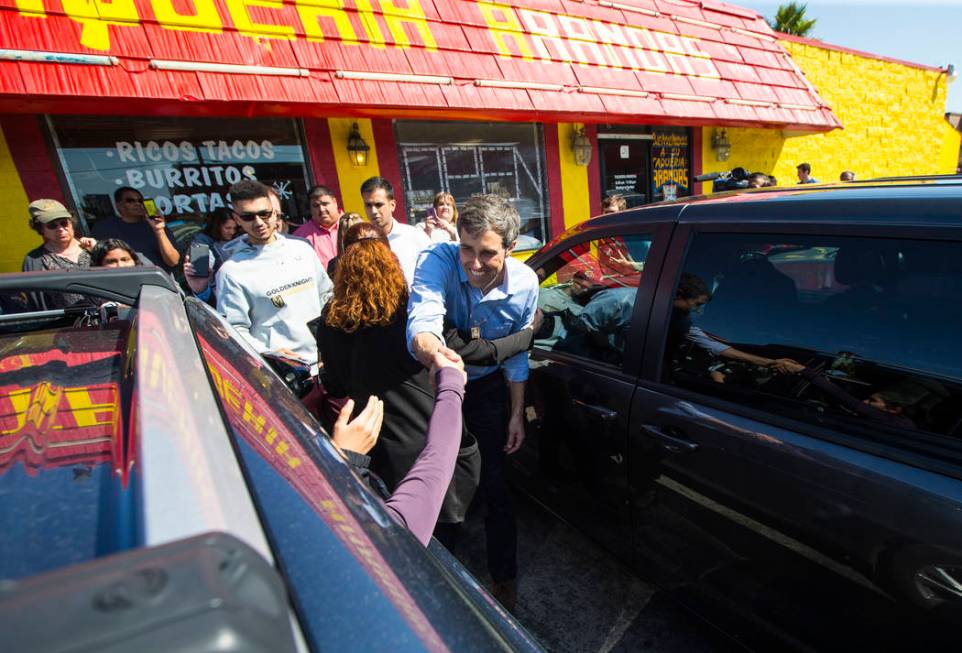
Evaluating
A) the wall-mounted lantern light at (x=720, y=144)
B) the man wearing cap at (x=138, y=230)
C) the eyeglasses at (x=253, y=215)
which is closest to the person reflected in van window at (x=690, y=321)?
the eyeglasses at (x=253, y=215)

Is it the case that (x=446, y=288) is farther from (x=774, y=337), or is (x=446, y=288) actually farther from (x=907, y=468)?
(x=907, y=468)

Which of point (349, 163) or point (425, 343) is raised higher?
point (349, 163)

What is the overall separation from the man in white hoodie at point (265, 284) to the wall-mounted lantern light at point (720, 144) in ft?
28.1

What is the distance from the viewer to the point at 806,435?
1317 millimetres

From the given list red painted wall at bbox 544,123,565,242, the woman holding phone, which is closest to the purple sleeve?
the woman holding phone

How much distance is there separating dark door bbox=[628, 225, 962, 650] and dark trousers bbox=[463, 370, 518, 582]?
0.58m

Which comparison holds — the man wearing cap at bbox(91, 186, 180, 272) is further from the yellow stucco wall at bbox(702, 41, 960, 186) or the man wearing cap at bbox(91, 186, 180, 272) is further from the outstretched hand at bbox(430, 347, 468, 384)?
the yellow stucco wall at bbox(702, 41, 960, 186)

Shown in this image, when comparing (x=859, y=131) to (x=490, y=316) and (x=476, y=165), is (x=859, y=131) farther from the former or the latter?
(x=490, y=316)

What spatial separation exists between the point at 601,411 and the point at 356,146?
14.9 feet

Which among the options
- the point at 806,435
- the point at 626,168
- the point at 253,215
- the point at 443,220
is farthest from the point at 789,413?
the point at 626,168

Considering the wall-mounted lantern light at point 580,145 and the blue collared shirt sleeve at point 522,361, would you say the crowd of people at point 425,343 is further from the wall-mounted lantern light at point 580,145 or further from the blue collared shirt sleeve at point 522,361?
the wall-mounted lantern light at point 580,145

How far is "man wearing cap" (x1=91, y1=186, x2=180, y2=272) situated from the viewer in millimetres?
3922

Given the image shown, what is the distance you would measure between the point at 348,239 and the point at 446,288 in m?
0.96

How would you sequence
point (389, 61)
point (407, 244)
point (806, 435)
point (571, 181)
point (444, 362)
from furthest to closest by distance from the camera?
1. point (571, 181)
2. point (389, 61)
3. point (407, 244)
4. point (444, 362)
5. point (806, 435)
